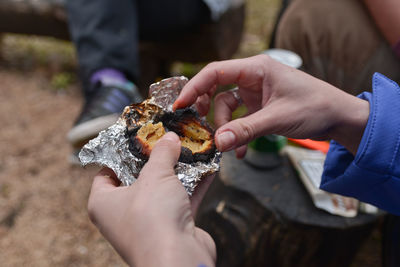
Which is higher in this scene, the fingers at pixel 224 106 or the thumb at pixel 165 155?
A: the thumb at pixel 165 155

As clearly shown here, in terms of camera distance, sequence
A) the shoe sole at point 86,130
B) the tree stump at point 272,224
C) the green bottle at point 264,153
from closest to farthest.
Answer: the tree stump at point 272,224
the green bottle at point 264,153
the shoe sole at point 86,130

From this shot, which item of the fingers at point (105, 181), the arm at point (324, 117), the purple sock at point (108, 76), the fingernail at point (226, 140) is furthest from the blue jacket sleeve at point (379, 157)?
the purple sock at point (108, 76)

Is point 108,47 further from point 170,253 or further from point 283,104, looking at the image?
point 170,253

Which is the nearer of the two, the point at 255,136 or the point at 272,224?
the point at 255,136

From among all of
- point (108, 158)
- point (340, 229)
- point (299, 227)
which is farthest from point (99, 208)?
point (340, 229)

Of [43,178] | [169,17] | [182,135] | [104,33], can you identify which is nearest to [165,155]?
[182,135]

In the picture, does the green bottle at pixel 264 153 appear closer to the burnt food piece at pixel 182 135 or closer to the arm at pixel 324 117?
the arm at pixel 324 117

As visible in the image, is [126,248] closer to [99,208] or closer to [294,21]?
[99,208]
